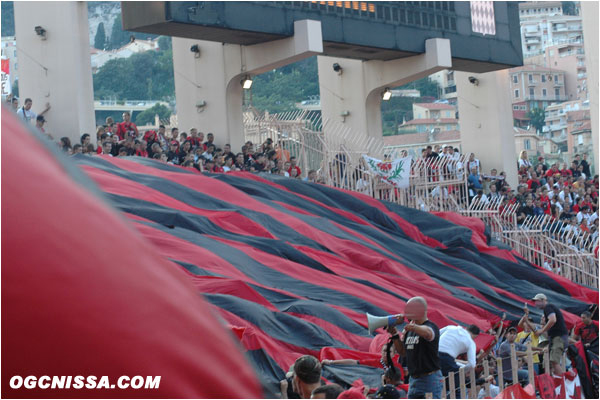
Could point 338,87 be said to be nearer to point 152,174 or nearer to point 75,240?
point 152,174

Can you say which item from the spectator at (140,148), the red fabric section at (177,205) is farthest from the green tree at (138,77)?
the red fabric section at (177,205)

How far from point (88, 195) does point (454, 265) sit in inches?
625

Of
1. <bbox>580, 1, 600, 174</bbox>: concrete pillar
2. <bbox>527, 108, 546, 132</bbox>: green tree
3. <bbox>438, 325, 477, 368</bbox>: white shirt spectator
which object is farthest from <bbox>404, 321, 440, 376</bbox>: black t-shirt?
<bbox>527, 108, 546, 132</bbox>: green tree

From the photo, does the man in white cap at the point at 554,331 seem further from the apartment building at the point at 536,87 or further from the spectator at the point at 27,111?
the apartment building at the point at 536,87

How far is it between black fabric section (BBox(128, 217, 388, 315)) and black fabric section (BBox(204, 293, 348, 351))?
1432 mm

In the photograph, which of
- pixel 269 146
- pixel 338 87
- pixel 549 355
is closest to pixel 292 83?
pixel 338 87

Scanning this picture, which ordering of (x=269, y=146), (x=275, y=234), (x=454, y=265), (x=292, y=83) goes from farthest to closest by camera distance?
(x=292, y=83) < (x=269, y=146) < (x=454, y=265) < (x=275, y=234)

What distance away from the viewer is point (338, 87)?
26.5 meters

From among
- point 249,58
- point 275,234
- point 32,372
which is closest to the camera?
point 32,372

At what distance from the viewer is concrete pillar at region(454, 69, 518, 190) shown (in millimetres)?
27766

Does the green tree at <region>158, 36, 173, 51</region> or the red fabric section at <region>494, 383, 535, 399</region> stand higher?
the green tree at <region>158, 36, 173, 51</region>

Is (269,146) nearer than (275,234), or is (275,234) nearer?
(275,234)

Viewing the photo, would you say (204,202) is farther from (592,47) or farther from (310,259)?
(592,47)

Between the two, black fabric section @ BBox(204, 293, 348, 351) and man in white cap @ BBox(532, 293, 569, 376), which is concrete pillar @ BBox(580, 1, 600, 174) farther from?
black fabric section @ BBox(204, 293, 348, 351)
